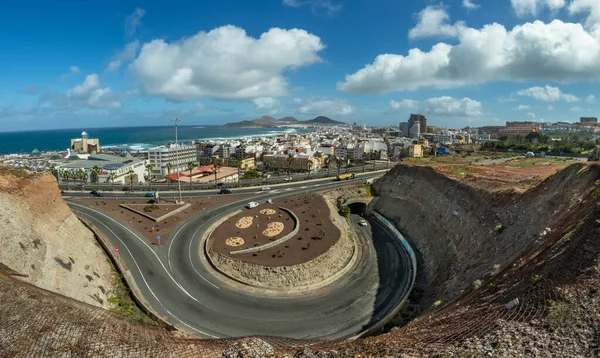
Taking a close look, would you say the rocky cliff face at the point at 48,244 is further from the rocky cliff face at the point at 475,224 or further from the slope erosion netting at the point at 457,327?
the rocky cliff face at the point at 475,224

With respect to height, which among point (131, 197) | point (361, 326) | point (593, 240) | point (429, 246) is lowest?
point (361, 326)

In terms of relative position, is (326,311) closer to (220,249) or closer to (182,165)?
(220,249)

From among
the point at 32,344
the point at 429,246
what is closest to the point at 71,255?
the point at 32,344

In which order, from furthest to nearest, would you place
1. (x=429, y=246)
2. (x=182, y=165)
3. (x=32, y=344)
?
(x=182, y=165), (x=429, y=246), (x=32, y=344)

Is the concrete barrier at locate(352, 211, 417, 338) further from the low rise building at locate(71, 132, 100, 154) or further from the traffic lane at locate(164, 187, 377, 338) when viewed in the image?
the low rise building at locate(71, 132, 100, 154)

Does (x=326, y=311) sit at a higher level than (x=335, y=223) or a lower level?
lower
